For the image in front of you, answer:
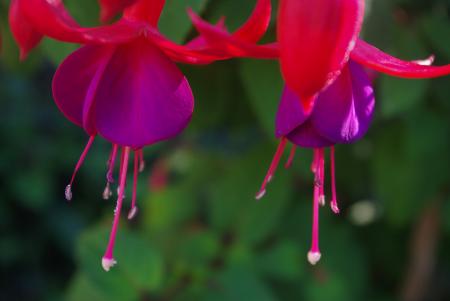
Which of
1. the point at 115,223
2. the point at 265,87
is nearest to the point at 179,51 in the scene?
the point at 115,223

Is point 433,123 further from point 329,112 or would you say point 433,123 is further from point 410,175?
Result: point 329,112

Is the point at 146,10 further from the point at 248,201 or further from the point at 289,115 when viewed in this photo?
the point at 248,201

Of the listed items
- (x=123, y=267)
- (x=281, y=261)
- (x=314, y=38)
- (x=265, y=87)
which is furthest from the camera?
(x=281, y=261)

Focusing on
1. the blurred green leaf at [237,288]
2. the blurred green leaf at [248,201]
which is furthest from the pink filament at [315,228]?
the blurred green leaf at [248,201]

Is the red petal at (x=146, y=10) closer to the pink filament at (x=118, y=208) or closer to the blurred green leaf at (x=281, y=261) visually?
the pink filament at (x=118, y=208)

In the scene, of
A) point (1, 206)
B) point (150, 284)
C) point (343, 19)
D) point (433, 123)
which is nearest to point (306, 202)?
point (433, 123)
